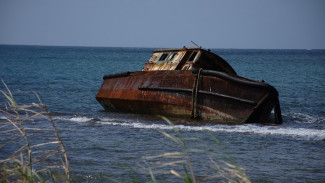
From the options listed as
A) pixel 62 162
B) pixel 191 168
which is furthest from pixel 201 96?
pixel 191 168

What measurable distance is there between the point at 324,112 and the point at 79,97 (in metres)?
13.3

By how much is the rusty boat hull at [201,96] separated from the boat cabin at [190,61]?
0.68 m

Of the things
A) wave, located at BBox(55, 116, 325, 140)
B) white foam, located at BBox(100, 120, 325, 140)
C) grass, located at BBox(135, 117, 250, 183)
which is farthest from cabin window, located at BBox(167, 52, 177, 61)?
grass, located at BBox(135, 117, 250, 183)

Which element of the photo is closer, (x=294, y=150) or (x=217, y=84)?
(x=294, y=150)

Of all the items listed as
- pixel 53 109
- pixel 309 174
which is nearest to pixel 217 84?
pixel 309 174

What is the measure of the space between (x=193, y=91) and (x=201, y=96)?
309 millimetres

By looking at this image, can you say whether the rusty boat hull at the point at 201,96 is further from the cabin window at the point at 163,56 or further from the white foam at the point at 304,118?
the white foam at the point at 304,118

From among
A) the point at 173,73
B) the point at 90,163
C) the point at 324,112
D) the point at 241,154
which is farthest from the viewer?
the point at 324,112

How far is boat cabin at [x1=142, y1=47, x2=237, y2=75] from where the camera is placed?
14547mm

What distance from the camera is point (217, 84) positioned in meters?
12.8

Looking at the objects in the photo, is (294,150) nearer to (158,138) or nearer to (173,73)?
(158,138)

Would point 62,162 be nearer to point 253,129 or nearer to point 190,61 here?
point 253,129

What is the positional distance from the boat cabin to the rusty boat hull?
0.68 metres

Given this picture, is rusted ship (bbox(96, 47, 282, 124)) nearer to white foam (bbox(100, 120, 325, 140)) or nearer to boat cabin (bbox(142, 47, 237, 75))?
boat cabin (bbox(142, 47, 237, 75))
